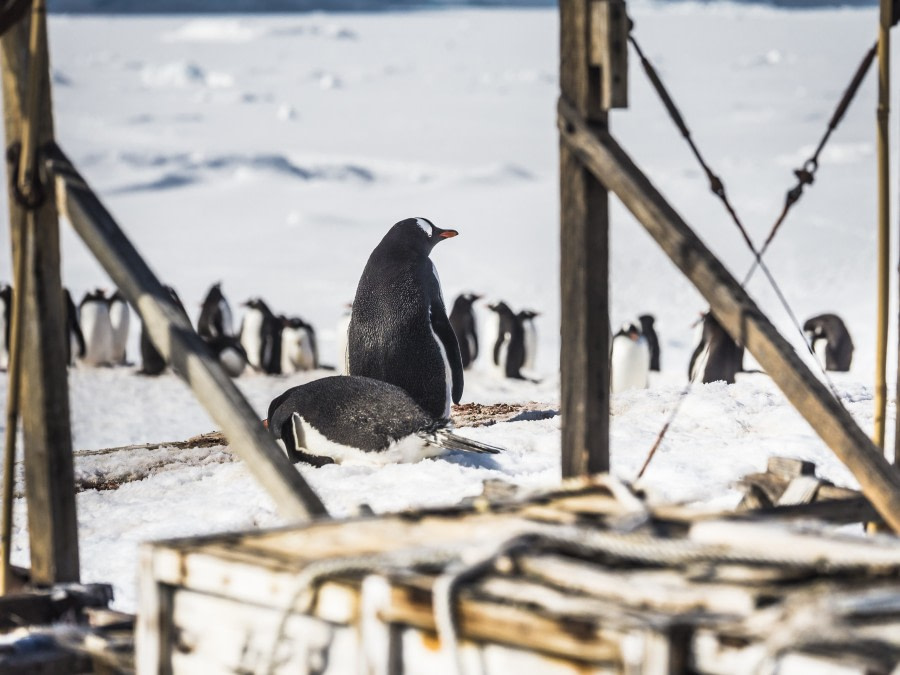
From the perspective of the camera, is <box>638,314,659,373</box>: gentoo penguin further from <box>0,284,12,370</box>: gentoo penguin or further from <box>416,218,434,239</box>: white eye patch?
<box>0,284,12,370</box>: gentoo penguin

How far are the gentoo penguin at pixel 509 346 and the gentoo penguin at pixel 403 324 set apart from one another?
18.8 feet

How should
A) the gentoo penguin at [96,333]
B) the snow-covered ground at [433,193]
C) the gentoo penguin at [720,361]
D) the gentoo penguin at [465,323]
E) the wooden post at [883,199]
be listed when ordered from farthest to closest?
1. the gentoo penguin at [465,323]
2. the gentoo penguin at [96,333]
3. the gentoo penguin at [720,361]
4. the snow-covered ground at [433,193]
5. the wooden post at [883,199]

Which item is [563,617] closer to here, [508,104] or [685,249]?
[685,249]

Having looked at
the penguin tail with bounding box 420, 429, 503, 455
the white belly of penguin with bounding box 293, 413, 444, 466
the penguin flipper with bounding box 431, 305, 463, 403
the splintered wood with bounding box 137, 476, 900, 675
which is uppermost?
the splintered wood with bounding box 137, 476, 900, 675

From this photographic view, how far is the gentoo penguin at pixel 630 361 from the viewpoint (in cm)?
1230

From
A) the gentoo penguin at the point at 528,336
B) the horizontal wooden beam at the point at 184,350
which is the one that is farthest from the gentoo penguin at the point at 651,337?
the horizontal wooden beam at the point at 184,350

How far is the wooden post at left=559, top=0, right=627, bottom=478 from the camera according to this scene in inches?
106

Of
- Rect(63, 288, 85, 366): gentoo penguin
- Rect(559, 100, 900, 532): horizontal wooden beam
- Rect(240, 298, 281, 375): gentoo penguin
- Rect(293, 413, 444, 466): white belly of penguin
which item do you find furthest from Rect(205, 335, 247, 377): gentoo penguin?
Rect(559, 100, 900, 532): horizontal wooden beam

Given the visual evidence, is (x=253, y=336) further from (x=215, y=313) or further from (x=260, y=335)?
(x=215, y=313)

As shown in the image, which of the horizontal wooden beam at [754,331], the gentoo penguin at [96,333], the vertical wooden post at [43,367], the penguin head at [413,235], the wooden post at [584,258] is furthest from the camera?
the gentoo penguin at [96,333]

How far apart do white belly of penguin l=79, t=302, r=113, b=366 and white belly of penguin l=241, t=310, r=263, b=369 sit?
1525 mm

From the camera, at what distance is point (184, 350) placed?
265 cm

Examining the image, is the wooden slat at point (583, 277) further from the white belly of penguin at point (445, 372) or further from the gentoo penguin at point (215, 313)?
the gentoo penguin at point (215, 313)

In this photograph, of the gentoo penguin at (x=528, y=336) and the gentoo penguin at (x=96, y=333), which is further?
the gentoo penguin at (x=96, y=333)
